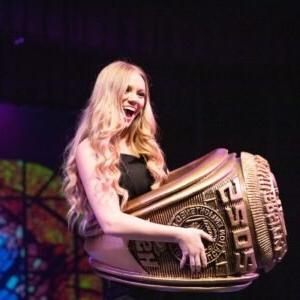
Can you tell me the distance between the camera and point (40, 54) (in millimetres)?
3787

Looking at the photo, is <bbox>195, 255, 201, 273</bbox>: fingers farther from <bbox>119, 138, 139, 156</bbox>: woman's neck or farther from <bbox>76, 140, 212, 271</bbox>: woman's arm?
<bbox>119, 138, 139, 156</bbox>: woman's neck

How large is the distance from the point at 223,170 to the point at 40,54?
2336 mm

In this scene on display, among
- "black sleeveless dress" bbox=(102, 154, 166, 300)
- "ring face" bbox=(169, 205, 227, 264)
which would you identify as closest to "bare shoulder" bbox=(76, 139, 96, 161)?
"black sleeveless dress" bbox=(102, 154, 166, 300)

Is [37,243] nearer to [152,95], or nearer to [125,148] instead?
[152,95]

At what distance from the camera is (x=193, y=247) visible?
160 cm

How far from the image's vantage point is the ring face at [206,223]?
1.65m

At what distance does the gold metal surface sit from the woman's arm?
0.04m

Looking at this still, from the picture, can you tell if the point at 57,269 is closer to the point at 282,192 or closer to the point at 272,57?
the point at 282,192

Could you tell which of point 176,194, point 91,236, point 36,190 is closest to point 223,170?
point 176,194

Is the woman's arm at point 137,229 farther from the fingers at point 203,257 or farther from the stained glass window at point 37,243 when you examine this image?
the stained glass window at point 37,243

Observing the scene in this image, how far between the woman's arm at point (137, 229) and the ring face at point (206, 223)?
2 cm

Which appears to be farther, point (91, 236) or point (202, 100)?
point (202, 100)

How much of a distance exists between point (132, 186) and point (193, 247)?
291mm

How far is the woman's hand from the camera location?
1.60m
